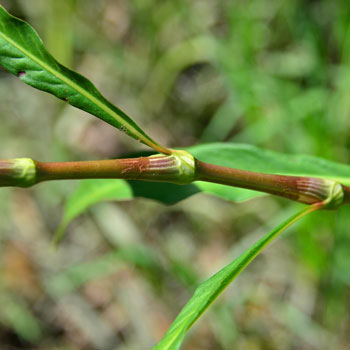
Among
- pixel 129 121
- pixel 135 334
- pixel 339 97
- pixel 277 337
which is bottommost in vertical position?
pixel 277 337

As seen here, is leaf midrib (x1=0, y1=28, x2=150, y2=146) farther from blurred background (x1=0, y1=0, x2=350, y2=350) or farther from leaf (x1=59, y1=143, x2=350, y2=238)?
blurred background (x1=0, y1=0, x2=350, y2=350)

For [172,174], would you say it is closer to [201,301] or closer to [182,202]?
[201,301]

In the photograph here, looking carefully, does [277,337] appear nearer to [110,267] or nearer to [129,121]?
[110,267]

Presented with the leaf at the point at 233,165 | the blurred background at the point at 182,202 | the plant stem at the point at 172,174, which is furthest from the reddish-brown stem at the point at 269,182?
the blurred background at the point at 182,202

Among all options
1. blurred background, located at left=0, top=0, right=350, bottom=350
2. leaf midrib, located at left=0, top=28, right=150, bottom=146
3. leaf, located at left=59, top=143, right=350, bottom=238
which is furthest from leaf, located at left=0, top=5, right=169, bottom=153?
blurred background, located at left=0, top=0, right=350, bottom=350

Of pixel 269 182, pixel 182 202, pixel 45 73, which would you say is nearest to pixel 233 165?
pixel 269 182

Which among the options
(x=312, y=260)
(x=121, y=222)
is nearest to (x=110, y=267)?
(x=121, y=222)
